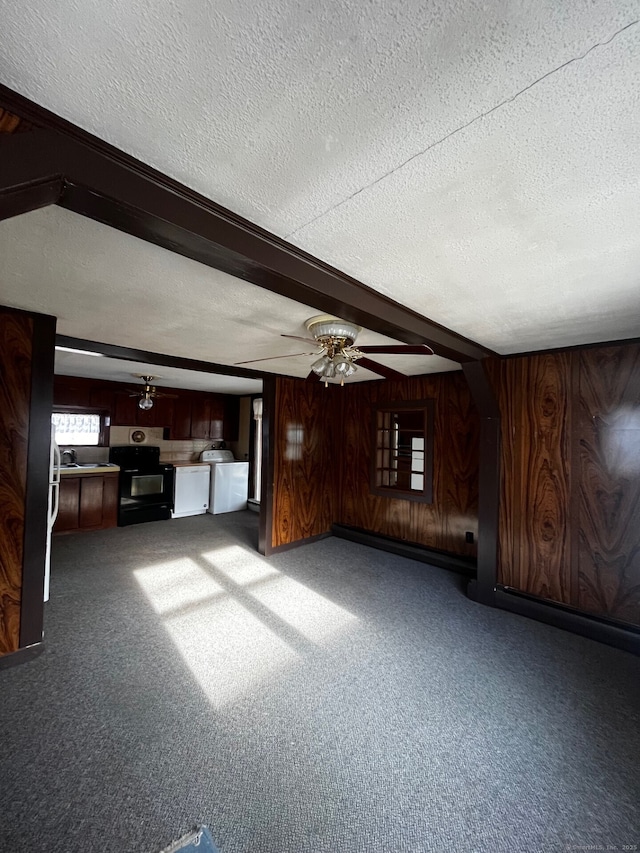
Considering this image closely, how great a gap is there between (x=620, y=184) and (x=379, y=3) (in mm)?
856

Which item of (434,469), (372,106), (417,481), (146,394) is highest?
(372,106)

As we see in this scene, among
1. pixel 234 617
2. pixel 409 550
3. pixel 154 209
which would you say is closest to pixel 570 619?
pixel 409 550

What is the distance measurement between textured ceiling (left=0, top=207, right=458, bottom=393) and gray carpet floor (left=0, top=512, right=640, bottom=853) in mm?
2165

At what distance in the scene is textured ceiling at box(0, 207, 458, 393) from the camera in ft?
4.37

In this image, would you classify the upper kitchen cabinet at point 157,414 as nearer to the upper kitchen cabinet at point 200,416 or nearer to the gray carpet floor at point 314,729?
the upper kitchen cabinet at point 200,416

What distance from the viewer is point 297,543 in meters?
4.51

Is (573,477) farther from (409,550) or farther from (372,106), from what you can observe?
(372,106)

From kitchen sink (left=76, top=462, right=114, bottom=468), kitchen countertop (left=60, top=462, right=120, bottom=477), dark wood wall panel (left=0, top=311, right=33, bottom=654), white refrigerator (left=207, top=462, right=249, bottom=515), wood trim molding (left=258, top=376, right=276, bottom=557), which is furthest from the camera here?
→ white refrigerator (left=207, top=462, right=249, bottom=515)

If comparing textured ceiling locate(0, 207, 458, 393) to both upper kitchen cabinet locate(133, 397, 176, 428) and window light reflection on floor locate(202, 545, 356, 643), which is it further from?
upper kitchen cabinet locate(133, 397, 176, 428)

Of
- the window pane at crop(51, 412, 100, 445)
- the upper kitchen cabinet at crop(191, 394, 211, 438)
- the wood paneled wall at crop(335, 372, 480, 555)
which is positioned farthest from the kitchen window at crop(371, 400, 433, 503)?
the window pane at crop(51, 412, 100, 445)

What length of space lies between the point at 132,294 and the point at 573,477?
3.30m

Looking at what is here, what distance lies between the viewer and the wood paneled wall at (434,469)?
3844mm

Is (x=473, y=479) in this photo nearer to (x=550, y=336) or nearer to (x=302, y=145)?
(x=550, y=336)

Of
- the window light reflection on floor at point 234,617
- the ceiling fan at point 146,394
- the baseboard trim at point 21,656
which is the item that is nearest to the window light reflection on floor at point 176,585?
the window light reflection on floor at point 234,617
